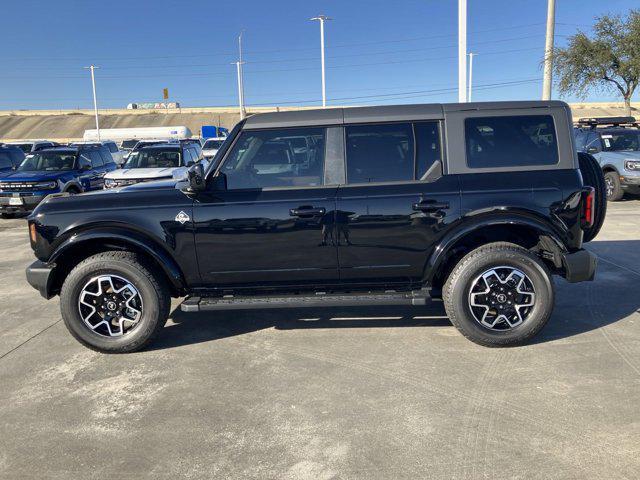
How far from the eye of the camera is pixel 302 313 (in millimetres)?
5281

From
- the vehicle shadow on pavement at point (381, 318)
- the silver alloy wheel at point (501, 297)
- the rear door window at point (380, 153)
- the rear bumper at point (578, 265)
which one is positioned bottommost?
the vehicle shadow on pavement at point (381, 318)

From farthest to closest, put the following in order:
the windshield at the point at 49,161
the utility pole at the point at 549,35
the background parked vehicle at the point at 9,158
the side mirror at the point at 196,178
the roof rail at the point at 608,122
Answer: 1. the background parked vehicle at the point at 9,158
2. the utility pole at the point at 549,35
3. the roof rail at the point at 608,122
4. the windshield at the point at 49,161
5. the side mirror at the point at 196,178

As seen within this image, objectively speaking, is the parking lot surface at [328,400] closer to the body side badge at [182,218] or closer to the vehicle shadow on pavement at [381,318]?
the vehicle shadow on pavement at [381,318]

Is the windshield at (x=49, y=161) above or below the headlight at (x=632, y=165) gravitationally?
above

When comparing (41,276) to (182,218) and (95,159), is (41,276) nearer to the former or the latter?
(182,218)

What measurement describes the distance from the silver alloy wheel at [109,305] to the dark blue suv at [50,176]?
9.58 meters

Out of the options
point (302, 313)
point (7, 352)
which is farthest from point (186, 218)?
point (7, 352)

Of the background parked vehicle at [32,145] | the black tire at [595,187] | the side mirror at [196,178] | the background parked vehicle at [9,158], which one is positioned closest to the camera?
the side mirror at [196,178]

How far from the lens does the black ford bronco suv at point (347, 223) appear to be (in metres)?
4.18

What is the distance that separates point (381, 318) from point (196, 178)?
222 centimetres

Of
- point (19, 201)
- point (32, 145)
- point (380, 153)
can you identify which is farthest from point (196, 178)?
point (32, 145)

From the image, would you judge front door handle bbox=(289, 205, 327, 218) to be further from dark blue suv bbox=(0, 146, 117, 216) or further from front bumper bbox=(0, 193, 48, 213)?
front bumper bbox=(0, 193, 48, 213)

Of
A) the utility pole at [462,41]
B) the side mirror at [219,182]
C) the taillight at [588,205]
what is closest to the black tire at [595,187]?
the taillight at [588,205]

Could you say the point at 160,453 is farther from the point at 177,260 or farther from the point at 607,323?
the point at 607,323
